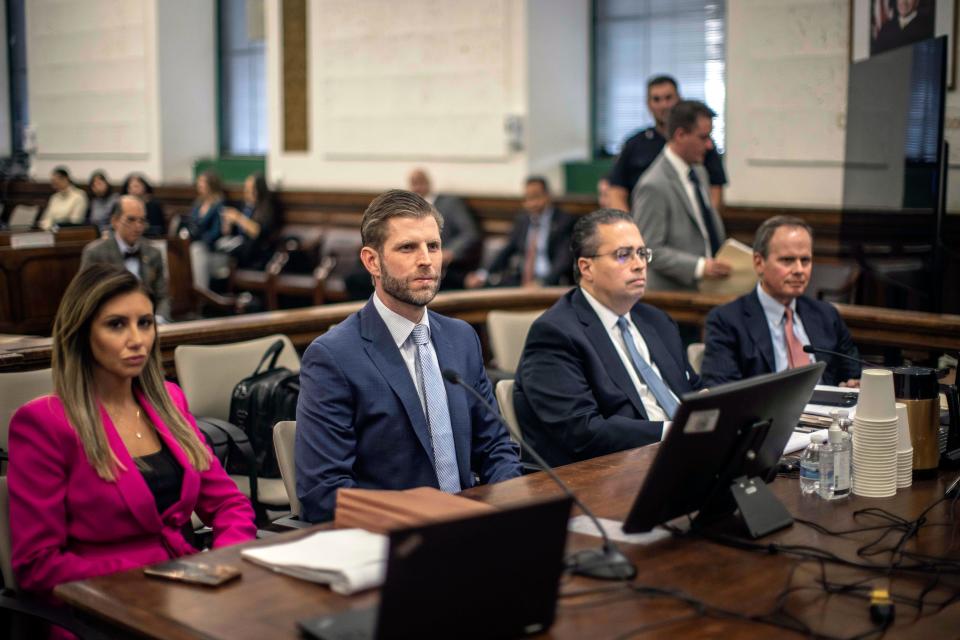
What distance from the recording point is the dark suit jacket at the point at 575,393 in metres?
3.58

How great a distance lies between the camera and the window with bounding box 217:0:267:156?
13.6 meters

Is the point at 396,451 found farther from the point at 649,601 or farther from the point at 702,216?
the point at 702,216

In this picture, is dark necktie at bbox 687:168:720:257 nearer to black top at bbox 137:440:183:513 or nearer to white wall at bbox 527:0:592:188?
black top at bbox 137:440:183:513

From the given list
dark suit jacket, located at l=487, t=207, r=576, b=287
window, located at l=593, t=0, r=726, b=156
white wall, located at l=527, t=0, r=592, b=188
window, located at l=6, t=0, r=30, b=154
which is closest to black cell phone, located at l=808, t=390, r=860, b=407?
dark suit jacket, located at l=487, t=207, r=576, b=287

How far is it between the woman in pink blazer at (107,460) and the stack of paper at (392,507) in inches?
22.8

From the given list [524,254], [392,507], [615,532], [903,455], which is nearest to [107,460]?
[392,507]

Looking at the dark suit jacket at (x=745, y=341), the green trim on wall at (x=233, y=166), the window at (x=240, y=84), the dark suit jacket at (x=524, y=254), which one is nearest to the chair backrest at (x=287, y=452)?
the dark suit jacket at (x=745, y=341)

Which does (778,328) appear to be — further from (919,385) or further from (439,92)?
(439,92)

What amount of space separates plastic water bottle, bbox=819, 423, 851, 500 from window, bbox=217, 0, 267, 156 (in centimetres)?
1133

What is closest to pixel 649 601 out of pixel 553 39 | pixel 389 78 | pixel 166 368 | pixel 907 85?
pixel 166 368

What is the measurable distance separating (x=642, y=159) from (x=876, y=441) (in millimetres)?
3940

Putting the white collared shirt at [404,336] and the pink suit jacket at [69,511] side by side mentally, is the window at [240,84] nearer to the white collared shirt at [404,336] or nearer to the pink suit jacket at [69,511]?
the white collared shirt at [404,336]

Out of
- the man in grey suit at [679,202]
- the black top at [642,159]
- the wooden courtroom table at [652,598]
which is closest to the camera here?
the wooden courtroom table at [652,598]

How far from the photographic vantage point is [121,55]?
563 inches
